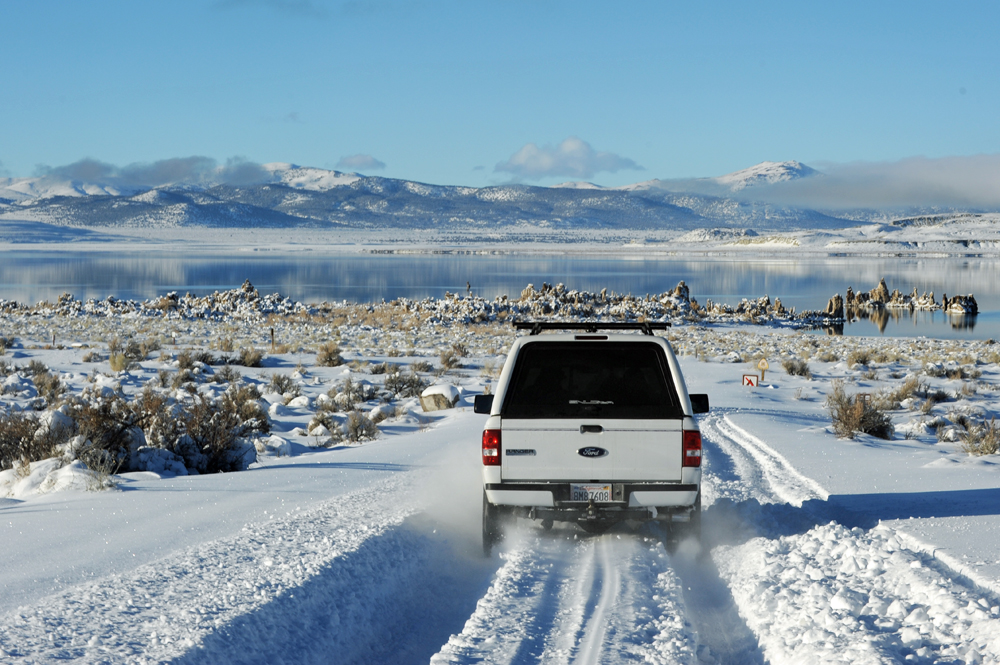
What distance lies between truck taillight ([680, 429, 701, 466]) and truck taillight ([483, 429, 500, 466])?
4.29 ft

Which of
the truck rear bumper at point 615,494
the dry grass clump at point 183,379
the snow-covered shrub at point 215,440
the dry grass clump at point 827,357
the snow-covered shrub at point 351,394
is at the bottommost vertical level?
the dry grass clump at point 827,357

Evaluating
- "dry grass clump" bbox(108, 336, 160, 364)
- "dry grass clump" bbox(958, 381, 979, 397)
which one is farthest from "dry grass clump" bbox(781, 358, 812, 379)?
"dry grass clump" bbox(108, 336, 160, 364)

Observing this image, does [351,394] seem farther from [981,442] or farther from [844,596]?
[844,596]

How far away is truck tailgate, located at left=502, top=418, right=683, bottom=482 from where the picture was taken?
6363 mm

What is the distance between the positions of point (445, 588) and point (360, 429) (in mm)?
7640

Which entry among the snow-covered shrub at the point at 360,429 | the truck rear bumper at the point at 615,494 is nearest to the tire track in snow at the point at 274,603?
the truck rear bumper at the point at 615,494

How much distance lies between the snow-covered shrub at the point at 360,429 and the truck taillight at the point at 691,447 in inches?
299

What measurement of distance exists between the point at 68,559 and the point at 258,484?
9.67 feet

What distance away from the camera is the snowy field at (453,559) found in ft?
16.0

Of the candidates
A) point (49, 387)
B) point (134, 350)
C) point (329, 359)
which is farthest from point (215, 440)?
point (134, 350)

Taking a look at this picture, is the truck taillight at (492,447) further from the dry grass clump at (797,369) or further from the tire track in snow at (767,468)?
the dry grass clump at (797,369)

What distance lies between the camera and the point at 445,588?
6.14 m

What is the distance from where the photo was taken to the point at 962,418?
15.1 metres

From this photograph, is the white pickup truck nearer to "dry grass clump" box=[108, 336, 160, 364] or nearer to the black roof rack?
the black roof rack
